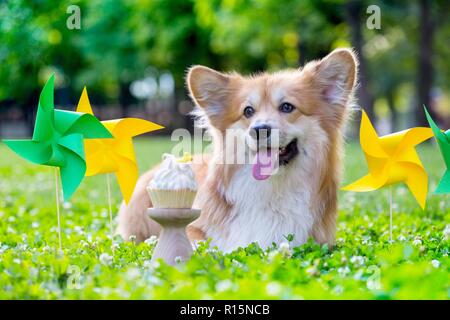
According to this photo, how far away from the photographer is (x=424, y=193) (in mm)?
5133

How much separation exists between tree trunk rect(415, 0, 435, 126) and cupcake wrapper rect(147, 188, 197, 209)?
17.1 metres

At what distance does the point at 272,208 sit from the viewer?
5043 mm

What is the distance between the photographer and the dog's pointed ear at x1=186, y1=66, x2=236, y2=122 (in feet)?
17.5

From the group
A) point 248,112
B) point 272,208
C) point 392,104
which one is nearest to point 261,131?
point 248,112

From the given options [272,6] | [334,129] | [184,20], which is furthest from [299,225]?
[184,20]

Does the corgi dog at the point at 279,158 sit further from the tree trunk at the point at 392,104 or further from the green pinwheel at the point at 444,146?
the tree trunk at the point at 392,104

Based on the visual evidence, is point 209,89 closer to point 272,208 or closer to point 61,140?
point 272,208

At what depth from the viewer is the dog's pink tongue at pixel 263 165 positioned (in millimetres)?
4926

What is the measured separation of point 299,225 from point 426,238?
1150 mm

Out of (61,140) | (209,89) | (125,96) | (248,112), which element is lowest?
(61,140)

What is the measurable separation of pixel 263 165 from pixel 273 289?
1.75 meters

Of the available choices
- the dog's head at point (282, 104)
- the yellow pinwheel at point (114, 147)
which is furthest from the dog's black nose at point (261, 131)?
the yellow pinwheel at point (114, 147)
